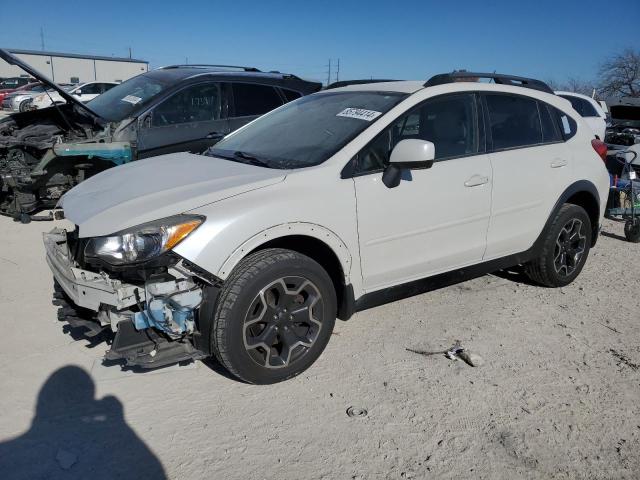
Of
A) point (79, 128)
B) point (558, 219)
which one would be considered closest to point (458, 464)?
point (558, 219)

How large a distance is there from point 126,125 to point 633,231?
632cm

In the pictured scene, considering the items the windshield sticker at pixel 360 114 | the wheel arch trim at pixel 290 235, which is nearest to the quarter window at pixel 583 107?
the windshield sticker at pixel 360 114

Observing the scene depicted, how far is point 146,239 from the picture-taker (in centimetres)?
267

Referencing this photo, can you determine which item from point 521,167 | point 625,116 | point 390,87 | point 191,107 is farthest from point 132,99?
point 625,116

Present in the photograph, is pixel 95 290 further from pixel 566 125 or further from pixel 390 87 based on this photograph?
pixel 566 125

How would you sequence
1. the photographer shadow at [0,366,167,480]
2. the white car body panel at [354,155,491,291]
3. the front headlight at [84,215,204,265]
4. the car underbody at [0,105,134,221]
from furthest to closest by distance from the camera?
the car underbody at [0,105,134,221] → the white car body panel at [354,155,491,291] → the front headlight at [84,215,204,265] → the photographer shadow at [0,366,167,480]

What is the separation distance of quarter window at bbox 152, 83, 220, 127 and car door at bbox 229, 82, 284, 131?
207 millimetres

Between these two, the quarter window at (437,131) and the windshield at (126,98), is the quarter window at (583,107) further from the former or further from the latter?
the windshield at (126,98)

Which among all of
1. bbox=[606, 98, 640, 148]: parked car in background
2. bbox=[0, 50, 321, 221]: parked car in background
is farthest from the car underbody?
bbox=[606, 98, 640, 148]: parked car in background

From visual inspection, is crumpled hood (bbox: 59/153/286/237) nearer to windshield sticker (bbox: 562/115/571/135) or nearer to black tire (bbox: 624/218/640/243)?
windshield sticker (bbox: 562/115/571/135)

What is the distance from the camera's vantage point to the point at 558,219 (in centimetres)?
436

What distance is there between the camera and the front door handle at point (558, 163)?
424 centimetres

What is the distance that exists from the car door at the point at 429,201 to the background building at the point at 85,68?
49043 mm

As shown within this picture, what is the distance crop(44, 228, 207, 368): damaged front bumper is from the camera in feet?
8.93
